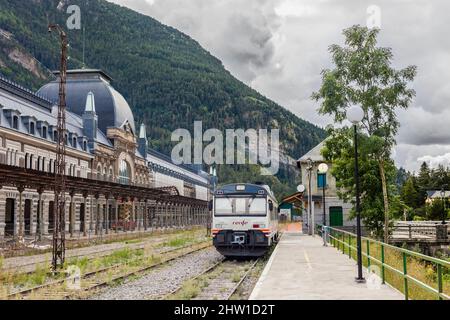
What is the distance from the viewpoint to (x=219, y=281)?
632 inches

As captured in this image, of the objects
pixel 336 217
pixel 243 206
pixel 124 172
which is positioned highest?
pixel 124 172

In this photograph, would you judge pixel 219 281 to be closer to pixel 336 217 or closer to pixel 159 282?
pixel 159 282

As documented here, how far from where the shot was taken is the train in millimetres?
22078

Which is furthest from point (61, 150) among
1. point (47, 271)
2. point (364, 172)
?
point (364, 172)

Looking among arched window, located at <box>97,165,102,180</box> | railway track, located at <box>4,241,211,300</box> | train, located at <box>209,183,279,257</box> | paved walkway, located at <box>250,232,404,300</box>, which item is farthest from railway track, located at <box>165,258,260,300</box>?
arched window, located at <box>97,165,102,180</box>

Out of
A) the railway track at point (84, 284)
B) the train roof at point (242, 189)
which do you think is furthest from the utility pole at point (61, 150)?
the train roof at point (242, 189)

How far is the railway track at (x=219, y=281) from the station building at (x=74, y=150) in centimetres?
1453

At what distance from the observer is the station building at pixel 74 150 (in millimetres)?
41719

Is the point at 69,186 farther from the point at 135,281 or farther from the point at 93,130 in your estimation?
the point at 93,130

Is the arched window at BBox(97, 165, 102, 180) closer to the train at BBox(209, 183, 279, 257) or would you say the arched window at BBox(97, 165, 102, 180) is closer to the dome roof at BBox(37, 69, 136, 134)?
the dome roof at BBox(37, 69, 136, 134)

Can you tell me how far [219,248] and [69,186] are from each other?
16.0 metres

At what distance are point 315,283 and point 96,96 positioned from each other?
212ft

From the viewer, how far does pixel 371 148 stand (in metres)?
27.9
